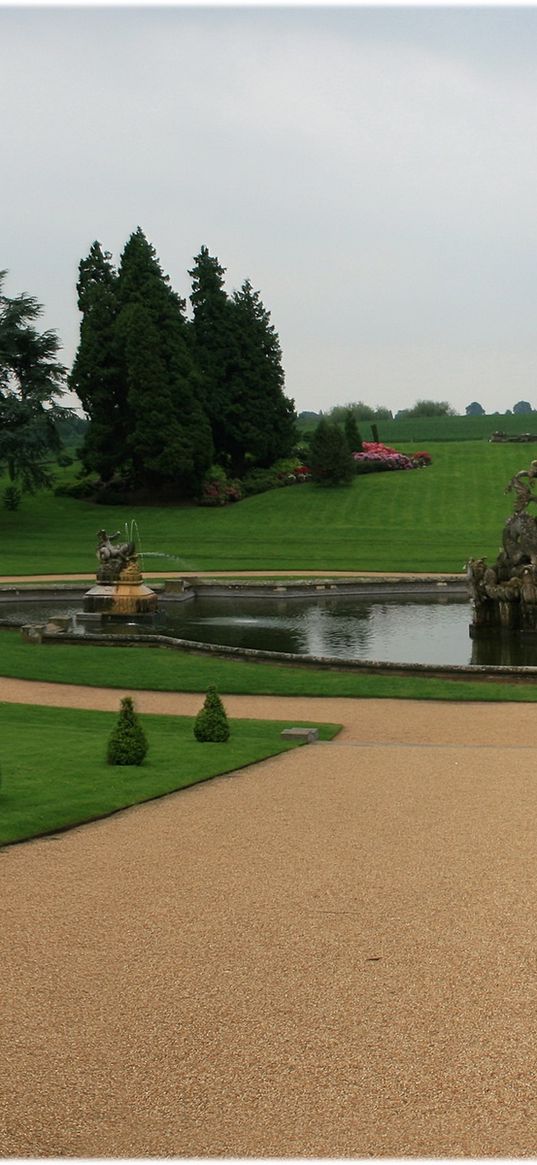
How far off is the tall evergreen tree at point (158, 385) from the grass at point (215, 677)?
1511 inches

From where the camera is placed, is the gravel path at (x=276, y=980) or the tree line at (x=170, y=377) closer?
the gravel path at (x=276, y=980)

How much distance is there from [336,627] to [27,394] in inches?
1413

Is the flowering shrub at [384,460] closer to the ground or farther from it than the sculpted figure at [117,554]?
farther from it

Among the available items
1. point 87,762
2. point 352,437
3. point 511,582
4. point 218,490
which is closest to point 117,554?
point 511,582

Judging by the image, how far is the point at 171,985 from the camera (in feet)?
24.8

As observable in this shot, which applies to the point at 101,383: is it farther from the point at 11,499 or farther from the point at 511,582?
the point at 511,582

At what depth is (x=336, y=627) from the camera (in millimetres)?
30469

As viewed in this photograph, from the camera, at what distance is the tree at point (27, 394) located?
58594 mm

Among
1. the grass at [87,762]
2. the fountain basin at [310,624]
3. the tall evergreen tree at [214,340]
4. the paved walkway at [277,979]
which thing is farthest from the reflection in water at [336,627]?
the tall evergreen tree at [214,340]

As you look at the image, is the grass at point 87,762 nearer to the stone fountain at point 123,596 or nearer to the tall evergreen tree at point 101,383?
the stone fountain at point 123,596

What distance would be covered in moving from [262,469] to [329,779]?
60884 millimetres

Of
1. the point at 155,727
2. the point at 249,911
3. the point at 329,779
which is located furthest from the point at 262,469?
the point at 249,911

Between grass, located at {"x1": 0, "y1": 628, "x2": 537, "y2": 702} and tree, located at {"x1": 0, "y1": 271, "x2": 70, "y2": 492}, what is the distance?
107 ft

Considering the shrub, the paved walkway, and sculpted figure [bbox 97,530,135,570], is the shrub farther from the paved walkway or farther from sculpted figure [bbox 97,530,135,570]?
the paved walkway
